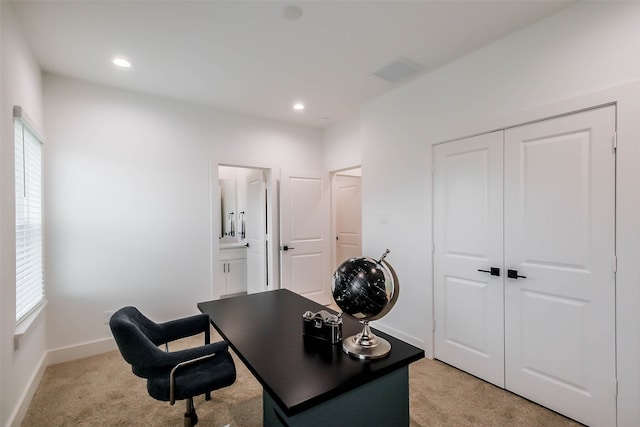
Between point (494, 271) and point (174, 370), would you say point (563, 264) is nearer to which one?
point (494, 271)

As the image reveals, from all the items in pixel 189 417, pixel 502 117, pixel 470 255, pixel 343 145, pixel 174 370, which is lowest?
pixel 189 417

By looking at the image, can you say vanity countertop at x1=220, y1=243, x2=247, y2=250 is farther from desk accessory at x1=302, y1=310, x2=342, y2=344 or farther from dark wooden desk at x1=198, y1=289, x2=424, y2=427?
desk accessory at x1=302, y1=310, x2=342, y2=344

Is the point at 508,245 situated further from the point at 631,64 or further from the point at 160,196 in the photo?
the point at 160,196

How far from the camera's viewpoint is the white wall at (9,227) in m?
1.76

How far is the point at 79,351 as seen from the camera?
115 inches

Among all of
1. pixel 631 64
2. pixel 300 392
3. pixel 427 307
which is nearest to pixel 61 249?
pixel 300 392

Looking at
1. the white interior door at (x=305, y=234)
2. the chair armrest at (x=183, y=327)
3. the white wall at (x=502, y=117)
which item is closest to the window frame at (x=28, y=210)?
the chair armrest at (x=183, y=327)

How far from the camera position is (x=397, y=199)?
317 centimetres

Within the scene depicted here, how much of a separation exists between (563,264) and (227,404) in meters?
2.54

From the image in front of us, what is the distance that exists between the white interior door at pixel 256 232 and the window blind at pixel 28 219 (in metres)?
2.31

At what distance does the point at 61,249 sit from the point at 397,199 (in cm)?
335

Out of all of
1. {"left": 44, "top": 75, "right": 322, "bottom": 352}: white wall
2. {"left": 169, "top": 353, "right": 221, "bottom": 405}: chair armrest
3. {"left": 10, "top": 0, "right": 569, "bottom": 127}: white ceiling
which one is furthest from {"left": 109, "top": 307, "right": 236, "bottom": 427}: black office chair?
{"left": 10, "top": 0, "right": 569, "bottom": 127}: white ceiling

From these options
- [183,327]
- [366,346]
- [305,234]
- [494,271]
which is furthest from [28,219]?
[494,271]

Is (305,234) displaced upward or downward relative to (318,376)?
upward
